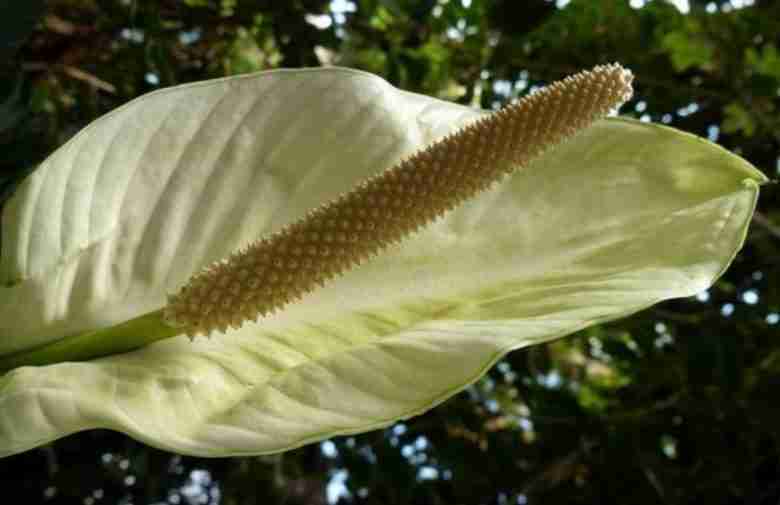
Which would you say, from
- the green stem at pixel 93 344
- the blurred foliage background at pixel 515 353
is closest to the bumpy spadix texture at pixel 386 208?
the green stem at pixel 93 344

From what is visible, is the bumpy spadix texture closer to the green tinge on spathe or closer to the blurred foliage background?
the green tinge on spathe

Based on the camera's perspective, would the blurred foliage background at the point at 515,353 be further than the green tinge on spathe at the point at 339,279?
Yes

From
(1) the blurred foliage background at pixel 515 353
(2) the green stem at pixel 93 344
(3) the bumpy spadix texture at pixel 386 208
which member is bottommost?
(1) the blurred foliage background at pixel 515 353

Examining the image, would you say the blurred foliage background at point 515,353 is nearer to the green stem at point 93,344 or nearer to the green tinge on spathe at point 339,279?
the green tinge on spathe at point 339,279

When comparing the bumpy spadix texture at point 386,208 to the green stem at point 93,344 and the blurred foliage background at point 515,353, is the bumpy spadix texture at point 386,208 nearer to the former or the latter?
the green stem at point 93,344

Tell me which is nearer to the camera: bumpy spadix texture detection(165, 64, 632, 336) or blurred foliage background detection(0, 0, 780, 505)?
bumpy spadix texture detection(165, 64, 632, 336)

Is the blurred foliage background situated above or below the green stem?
below

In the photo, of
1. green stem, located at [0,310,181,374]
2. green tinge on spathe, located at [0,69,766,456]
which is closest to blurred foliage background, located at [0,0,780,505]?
green tinge on spathe, located at [0,69,766,456]

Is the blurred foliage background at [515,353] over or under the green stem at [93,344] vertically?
under
